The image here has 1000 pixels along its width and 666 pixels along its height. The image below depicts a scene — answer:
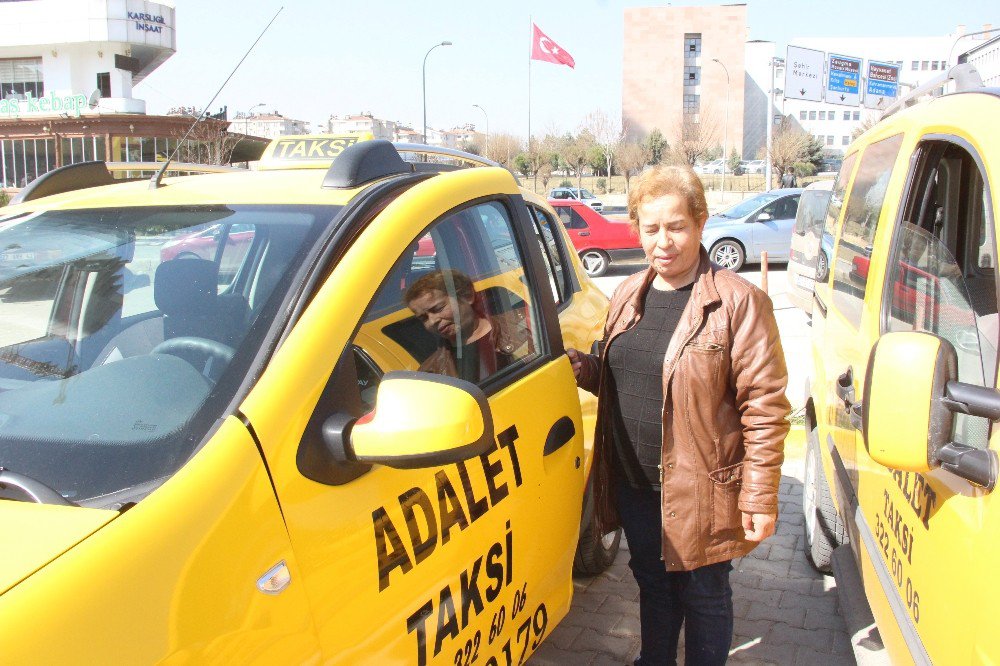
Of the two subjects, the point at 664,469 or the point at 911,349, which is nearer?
the point at 911,349

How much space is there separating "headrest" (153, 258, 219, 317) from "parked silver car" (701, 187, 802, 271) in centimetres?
1528

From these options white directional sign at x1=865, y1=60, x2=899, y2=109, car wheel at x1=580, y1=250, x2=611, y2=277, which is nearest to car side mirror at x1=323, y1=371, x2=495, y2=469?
car wheel at x1=580, y1=250, x2=611, y2=277

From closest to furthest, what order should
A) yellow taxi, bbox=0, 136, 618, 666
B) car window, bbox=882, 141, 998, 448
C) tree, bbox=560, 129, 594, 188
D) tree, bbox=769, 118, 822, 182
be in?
1. yellow taxi, bbox=0, 136, 618, 666
2. car window, bbox=882, 141, 998, 448
3. tree, bbox=769, 118, 822, 182
4. tree, bbox=560, 129, 594, 188

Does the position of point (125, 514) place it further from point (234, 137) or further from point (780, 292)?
point (234, 137)

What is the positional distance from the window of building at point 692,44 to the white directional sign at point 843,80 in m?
52.6

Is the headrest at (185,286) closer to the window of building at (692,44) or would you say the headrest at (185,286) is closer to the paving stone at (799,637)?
the paving stone at (799,637)

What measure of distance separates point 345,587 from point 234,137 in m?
35.9

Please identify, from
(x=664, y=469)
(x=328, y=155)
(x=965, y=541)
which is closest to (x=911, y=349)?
(x=965, y=541)

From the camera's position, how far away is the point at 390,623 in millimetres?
1795

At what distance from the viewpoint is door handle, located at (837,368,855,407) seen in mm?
2828

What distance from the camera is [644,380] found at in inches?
101

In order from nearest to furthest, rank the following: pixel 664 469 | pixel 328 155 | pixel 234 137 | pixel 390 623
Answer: pixel 390 623 < pixel 664 469 < pixel 328 155 < pixel 234 137

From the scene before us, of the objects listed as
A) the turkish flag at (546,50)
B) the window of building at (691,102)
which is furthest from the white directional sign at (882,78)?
the window of building at (691,102)

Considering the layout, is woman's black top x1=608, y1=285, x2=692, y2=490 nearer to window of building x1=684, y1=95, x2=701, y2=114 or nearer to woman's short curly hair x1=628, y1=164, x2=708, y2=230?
woman's short curly hair x1=628, y1=164, x2=708, y2=230
